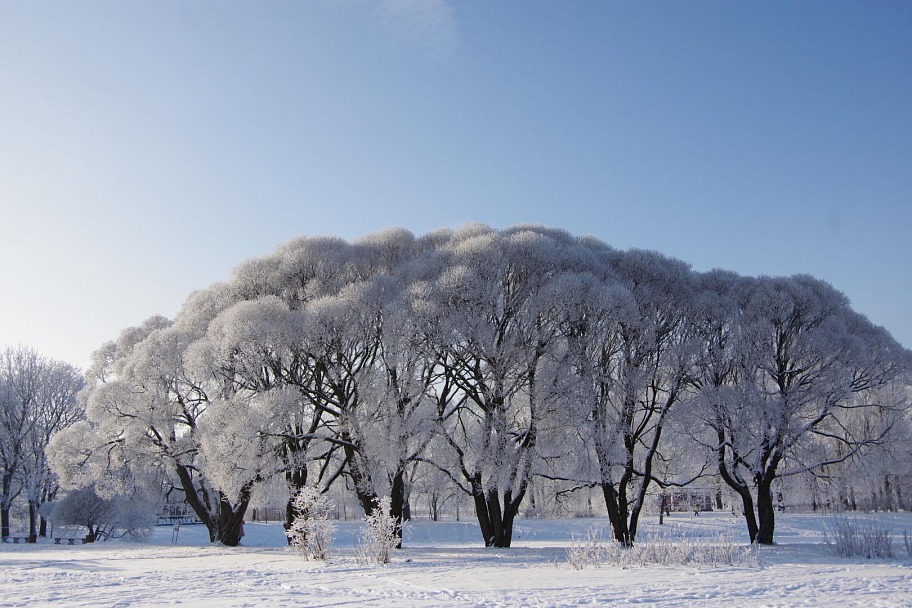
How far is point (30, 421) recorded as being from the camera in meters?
40.0

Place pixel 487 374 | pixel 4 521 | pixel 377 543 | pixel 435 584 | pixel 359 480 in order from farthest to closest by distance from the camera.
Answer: pixel 4 521, pixel 359 480, pixel 487 374, pixel 377 543, pixel 435 584

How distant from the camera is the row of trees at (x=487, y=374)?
2458cm

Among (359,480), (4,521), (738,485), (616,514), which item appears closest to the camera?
(359,480)

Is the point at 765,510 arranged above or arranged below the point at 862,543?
below

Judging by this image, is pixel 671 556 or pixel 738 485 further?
pixel 738 485

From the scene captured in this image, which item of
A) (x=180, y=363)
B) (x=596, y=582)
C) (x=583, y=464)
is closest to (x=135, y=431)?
(x=180, y=363)

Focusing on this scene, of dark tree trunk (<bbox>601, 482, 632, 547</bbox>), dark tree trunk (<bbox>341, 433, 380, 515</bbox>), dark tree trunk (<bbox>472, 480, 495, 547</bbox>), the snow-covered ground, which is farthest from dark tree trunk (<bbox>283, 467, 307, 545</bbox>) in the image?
dark tree trunk (<bbox>601, 482, 632, 547</bbox>)

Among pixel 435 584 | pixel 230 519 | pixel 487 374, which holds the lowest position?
pixel 230 519

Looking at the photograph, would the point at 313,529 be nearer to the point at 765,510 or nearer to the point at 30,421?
the point at 765,510

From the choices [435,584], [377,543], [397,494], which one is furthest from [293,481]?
[435,584]

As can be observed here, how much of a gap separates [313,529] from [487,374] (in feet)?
29.9

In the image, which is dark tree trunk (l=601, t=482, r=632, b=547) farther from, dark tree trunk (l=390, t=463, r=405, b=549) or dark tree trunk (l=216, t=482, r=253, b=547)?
dark tree trunk (l=216, t=482, r=253, b=547)

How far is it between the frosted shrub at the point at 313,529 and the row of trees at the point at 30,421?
25951 mm

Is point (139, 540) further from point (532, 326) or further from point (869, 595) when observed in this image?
point (869, 595)
